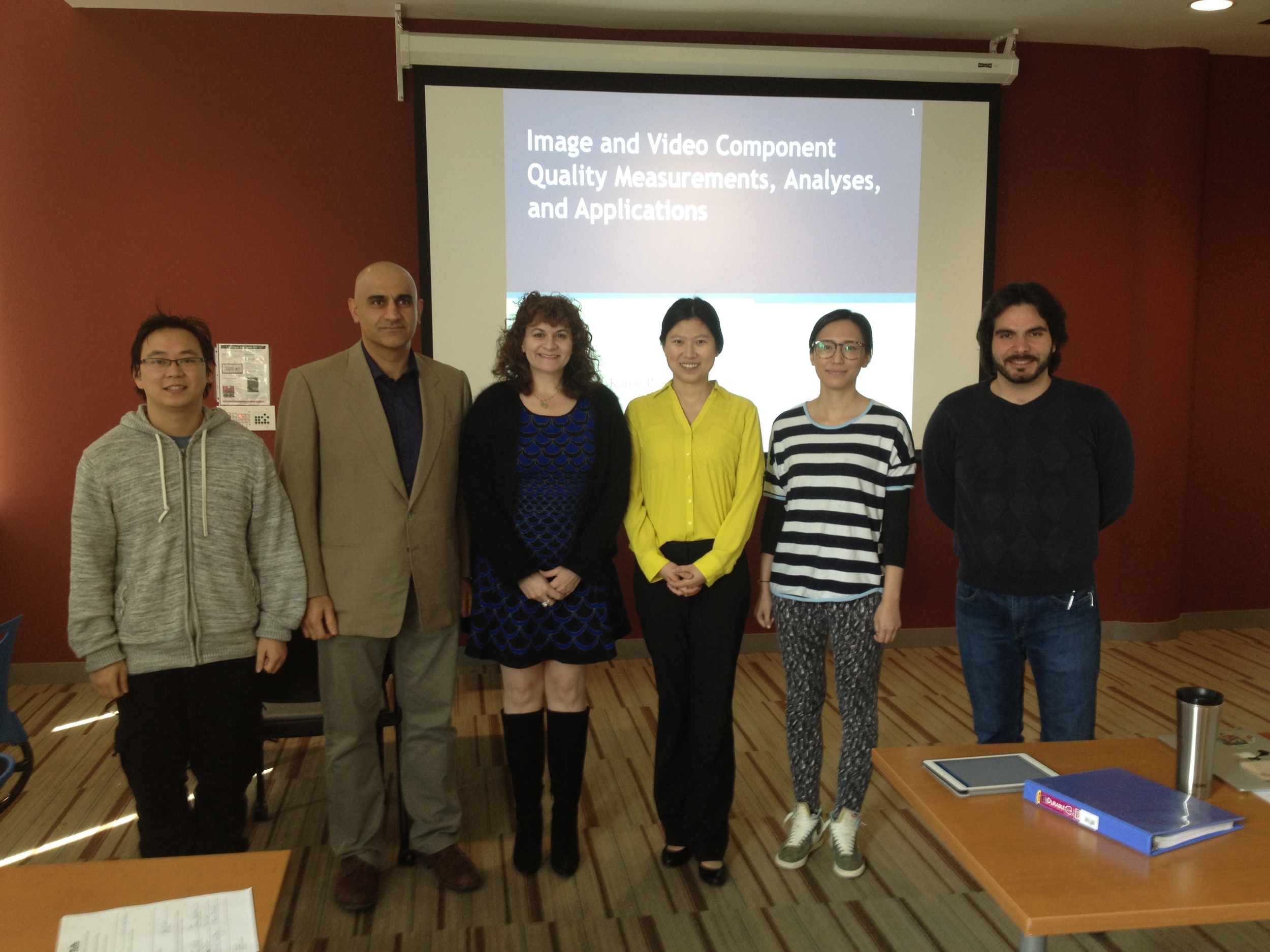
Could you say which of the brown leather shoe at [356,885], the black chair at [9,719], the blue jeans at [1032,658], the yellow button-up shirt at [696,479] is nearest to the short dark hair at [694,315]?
the yellow button-up shirt at [696,479]

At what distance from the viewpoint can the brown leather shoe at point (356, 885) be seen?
2346 mm

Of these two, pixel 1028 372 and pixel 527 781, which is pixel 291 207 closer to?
pixel 527 781

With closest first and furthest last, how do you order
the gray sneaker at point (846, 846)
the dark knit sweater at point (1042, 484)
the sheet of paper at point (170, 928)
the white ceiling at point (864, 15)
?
the sheet of paper at point (170, 928) < the dark knit sweater at point (1042, 484) < the gray sneaker at point (846, 846) < the white ceiling at point (864, 15)

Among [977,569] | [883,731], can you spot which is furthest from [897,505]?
[883,731]

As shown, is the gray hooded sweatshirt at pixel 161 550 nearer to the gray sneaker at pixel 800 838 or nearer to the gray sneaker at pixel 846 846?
the gray sneaker at pixel 800 838

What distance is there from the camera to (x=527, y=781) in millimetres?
2443

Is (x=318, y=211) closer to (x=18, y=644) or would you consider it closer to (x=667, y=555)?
(x=18, y=644)

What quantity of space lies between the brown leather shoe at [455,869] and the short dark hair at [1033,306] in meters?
1.96

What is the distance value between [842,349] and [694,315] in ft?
1.33

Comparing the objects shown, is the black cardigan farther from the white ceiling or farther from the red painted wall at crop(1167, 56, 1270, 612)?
the red painted wall at crop(1167, 56, 1270, 612)

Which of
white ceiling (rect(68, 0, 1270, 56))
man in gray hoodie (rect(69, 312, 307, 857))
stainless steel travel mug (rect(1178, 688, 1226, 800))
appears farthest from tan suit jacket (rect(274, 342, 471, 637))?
white ceiling (rect(68, 0, 1270, 56))

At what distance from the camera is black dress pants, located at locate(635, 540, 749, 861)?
2352 mm

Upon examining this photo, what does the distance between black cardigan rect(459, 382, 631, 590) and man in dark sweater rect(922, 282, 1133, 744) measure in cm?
91

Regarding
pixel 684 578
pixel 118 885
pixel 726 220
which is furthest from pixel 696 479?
pixel 726 220
